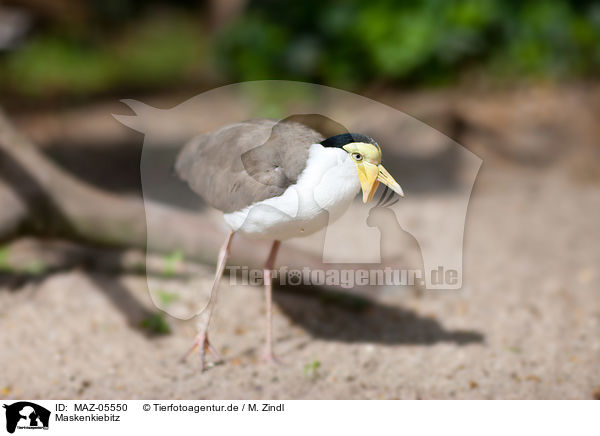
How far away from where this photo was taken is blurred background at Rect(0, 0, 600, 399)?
9.52 ft

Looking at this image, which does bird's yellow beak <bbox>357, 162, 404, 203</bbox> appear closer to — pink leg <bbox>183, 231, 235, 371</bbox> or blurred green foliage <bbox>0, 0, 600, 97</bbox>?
pink leg <bbox>183, 231, 235, 371</bbox>

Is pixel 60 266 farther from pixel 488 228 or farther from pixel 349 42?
pixel 349 42

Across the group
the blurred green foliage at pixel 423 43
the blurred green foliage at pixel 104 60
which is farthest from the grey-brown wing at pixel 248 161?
the blurred green foliage at pixel 104 60

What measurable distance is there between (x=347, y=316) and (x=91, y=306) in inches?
56.0

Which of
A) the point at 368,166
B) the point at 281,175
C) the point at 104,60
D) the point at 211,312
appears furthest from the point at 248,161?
the point at 104,60

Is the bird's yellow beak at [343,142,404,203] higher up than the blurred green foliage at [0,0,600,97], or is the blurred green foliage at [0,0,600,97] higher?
the blurred green foliage at [0,0,600,97]

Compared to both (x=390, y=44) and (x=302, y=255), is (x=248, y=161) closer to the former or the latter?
(x=302, y=255)

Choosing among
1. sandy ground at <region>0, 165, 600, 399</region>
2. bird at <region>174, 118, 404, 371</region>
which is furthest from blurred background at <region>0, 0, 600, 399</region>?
bird at <region>174, 118, 404, 371</region>

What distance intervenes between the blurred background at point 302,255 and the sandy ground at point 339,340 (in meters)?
0.01

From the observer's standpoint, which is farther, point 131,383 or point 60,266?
point 60,266

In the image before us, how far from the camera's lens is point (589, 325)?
133 inches

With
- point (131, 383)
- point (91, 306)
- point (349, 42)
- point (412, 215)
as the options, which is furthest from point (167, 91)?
point (131, 383)

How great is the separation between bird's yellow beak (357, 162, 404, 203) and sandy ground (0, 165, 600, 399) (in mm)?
1062
